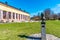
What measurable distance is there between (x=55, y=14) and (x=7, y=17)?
168ft

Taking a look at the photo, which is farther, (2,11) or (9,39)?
(2,11)

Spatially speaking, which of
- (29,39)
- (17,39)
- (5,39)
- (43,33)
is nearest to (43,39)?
(43,33)

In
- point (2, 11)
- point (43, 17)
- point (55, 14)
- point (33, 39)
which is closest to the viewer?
point (43, 17)

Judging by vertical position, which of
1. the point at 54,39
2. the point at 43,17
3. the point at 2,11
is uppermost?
the point at 2,11

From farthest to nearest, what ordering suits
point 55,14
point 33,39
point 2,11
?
point 55,14 < point 2,11 < point 33,39

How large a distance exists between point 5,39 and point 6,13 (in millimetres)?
32060

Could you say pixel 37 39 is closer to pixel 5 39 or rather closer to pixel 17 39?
pixel 17 39

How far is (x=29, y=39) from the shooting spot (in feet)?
37.9

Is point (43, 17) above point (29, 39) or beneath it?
above

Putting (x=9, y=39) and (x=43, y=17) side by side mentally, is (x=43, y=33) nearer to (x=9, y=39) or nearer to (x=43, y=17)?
(x=43, y=17)

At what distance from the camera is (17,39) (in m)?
11.2

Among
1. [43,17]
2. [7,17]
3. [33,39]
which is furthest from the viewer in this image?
[7,17]

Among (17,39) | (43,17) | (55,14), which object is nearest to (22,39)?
(17,39)

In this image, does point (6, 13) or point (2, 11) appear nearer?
point (2, 11)
